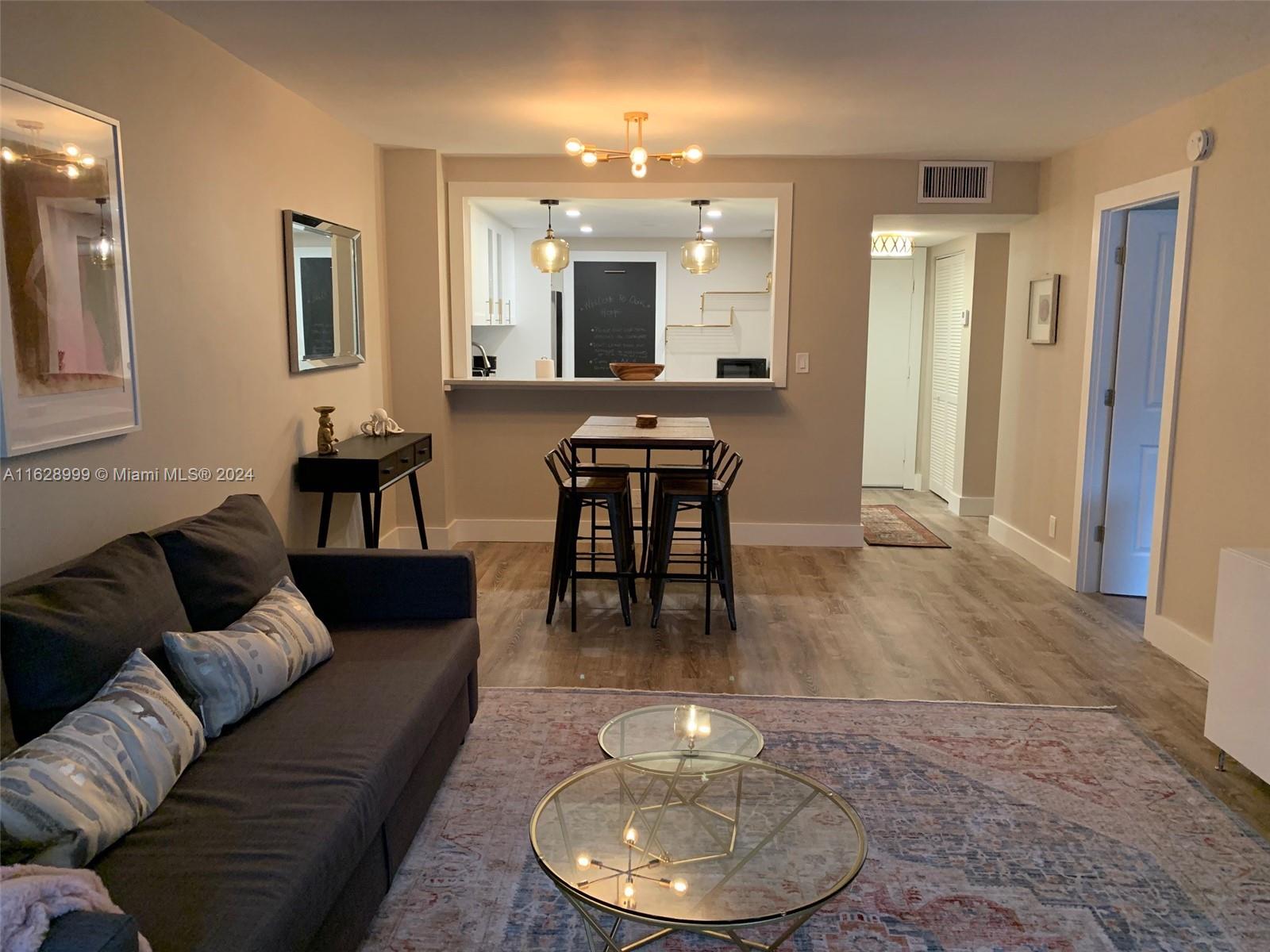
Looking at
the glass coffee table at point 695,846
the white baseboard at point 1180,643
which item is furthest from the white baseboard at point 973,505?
the glass coffee table at point 695,846

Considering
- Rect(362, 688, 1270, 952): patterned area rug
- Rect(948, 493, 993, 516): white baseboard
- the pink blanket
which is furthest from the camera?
Rect(948, 493, 993, 516): white baseboard

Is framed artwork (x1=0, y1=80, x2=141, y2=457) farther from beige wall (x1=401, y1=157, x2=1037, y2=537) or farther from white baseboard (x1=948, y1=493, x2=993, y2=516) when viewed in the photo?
white baseboard (x1=948, y1=493, x2=993, y2=516)

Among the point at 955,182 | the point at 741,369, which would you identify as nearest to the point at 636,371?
the point at 955,182

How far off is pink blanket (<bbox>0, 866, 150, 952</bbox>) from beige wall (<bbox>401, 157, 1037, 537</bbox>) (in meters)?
4.30

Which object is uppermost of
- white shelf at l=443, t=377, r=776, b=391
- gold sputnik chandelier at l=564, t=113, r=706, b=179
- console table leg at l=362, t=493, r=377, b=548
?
gold sputnik chandelier at l=564, t=113, r=706, b=179

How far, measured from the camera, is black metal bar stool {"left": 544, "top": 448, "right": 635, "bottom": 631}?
414 cm

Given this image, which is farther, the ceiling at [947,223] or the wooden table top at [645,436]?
the ceiling at [947,223]

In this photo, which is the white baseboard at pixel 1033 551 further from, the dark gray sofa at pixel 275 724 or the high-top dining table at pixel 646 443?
the dark gray sofa at pixel 275 724

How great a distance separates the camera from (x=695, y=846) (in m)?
1.84

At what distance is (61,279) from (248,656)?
3.55ft

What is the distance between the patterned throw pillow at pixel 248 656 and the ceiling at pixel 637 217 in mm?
3655

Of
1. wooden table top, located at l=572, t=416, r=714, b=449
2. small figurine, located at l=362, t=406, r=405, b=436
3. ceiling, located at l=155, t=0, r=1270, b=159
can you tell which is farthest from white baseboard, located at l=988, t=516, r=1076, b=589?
small figurine, located at l=362, t=406, r=405, b=436

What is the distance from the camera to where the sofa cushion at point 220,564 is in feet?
7.76

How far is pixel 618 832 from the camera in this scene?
1887 millimetres
